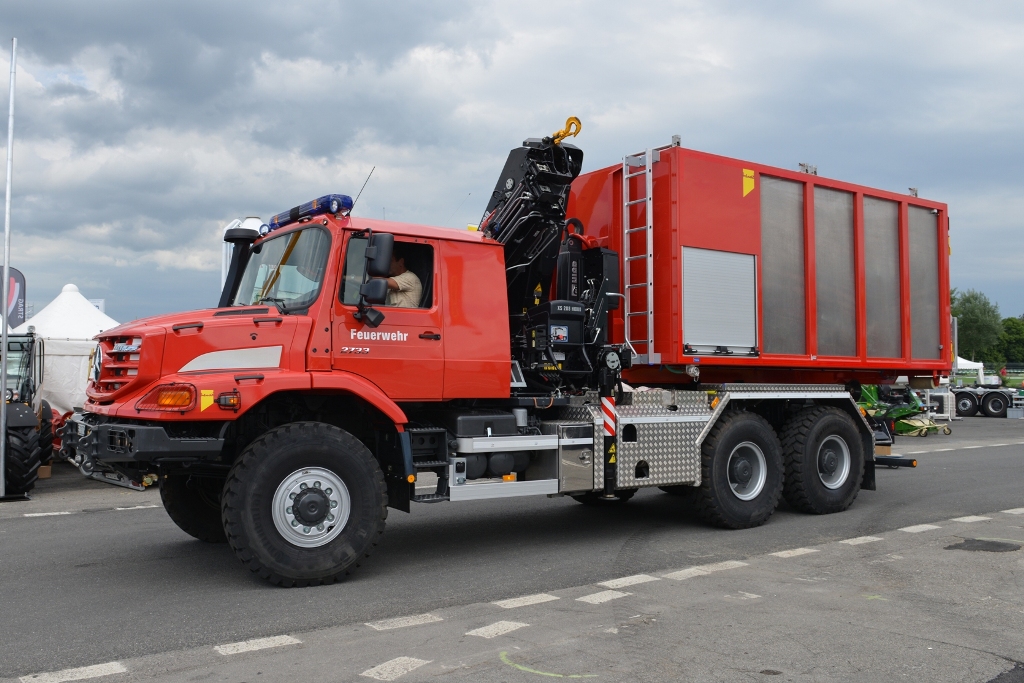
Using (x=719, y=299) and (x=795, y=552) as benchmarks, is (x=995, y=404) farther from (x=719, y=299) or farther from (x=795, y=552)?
(x=795, y=552)

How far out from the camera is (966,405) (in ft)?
114

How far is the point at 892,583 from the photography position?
21.3 ft

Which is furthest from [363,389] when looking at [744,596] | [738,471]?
[738,471]

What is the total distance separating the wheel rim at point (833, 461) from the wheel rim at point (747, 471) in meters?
1.00

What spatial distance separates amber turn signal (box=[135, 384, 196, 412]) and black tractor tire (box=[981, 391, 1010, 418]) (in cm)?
3460

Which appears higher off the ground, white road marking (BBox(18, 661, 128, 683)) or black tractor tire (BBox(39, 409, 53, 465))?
black tractor tire (BBox(39, 409, 53, 465))

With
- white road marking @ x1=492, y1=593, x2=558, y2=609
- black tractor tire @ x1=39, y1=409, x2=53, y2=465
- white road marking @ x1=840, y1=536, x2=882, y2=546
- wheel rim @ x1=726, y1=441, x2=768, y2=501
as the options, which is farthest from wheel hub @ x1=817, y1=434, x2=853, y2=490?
black tractor tire @ x1=39, y1=409, x2=53, y2=465

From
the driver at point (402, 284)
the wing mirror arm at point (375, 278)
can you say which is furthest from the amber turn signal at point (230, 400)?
the driver at point (402, 284)

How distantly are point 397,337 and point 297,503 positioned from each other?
1559 mm

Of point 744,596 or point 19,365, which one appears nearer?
point 744,596

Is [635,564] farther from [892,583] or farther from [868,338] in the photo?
[868,338]

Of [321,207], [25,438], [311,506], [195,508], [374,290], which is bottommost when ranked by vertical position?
[195,508]

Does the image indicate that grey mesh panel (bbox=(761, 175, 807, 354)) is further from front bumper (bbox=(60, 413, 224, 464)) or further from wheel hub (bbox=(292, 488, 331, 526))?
front bumper (bbox=(60, 413, 224, 464))

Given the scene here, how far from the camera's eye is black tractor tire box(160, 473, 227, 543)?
7.74m
